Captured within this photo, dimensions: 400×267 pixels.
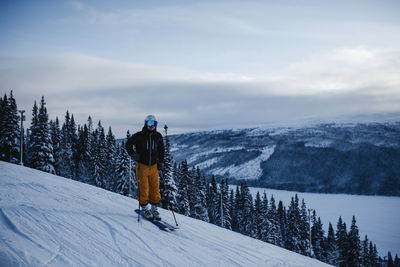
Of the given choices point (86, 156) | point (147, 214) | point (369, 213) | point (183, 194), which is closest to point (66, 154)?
point (86, 156)

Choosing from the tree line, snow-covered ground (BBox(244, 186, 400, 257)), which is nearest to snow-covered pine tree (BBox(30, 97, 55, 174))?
the tree line

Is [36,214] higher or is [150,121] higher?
[150,121]

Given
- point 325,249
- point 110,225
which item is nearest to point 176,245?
point 110,225

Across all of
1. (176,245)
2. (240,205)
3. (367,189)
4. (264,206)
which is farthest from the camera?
(367,189)

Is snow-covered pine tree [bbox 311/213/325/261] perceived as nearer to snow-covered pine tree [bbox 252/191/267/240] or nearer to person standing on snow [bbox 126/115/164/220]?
snow-covered pine tree [bbox 252/191/267/240]

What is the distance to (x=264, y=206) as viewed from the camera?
55.1 metres

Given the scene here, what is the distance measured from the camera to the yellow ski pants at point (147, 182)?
6.38 m

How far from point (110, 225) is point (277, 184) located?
184 metres

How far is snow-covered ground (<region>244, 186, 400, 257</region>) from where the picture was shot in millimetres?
79250

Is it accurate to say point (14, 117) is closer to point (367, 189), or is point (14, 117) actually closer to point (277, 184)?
point (277, 184)

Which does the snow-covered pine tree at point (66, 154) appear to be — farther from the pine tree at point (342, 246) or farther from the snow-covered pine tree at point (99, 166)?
the pine tree at point (342, 246)

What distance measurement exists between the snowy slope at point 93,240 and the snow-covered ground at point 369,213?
3348 inches

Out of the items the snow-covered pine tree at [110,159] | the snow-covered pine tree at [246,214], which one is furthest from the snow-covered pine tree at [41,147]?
the snow-covered pine tree at [246,214]

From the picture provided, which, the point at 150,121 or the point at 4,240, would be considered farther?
the point at 150,121
